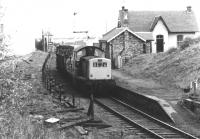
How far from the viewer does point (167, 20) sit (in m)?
49.7

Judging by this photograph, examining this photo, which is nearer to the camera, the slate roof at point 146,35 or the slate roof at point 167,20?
the slate roof at point 146,35

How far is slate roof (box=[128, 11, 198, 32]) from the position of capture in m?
48.5

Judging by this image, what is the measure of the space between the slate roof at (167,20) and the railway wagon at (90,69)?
25393mm

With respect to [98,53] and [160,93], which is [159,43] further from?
[160,93]

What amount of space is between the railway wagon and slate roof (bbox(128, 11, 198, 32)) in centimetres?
2539

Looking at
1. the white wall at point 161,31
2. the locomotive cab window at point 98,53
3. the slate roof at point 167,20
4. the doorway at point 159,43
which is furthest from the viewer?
the slate roof at point 167,20

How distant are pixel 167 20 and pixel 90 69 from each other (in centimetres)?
3003

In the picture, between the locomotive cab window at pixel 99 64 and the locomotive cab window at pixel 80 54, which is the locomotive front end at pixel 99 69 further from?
the locomotive cab window at pixel 80 54

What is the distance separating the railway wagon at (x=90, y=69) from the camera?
21.9 metres

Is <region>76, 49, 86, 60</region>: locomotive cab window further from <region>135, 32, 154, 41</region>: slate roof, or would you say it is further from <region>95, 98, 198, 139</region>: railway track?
Answer: <region>135, 32, 154, 41</region>: slate roof

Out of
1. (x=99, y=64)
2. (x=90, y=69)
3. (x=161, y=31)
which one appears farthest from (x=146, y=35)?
(x=90, y=69)

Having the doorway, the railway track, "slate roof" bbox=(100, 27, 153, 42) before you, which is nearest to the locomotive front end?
the railway track

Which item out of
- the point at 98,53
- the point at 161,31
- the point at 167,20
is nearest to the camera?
the point at 98,53

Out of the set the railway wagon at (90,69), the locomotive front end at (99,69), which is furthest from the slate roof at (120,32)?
the locomotive front end at (99,69)
